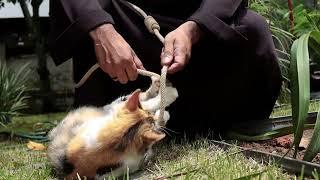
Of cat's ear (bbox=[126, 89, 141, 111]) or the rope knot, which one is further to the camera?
the rope knot

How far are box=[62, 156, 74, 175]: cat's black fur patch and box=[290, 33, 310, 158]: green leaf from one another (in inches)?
27.1

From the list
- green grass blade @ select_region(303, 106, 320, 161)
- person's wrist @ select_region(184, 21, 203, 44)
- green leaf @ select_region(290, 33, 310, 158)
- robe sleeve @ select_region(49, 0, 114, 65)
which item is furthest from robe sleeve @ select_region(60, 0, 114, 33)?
green grass blade @ select_region(303, 106, 320, 161)

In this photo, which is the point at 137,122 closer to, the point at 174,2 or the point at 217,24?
the point at 217,24

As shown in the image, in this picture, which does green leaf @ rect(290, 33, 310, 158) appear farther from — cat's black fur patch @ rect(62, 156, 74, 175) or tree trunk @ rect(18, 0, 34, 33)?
tree trunk @ rect(18, 0, 34, 33)

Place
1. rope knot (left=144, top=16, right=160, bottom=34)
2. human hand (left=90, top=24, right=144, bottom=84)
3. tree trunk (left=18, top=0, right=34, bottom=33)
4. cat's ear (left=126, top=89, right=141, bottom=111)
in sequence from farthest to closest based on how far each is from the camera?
tree trunk (left=18, top=0, right=34, bottom=33) → rope knot (left=144, top=16, right=160, bottom=34) → human hand (left=90, top=24, right=144, bottom=84) → cat's ear (left=126, top=89, right=141, bottom=111)

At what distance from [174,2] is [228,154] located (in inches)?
30.5

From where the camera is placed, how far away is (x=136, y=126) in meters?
1.61

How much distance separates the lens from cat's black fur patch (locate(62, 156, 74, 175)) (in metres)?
1.56

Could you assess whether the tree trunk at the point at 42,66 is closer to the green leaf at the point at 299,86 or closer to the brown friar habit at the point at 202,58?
Answer: the brown friar habit at the point at 202,58

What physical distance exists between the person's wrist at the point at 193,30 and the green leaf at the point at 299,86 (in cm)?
39

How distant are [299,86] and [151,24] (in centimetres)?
67

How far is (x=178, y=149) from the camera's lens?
2004mm

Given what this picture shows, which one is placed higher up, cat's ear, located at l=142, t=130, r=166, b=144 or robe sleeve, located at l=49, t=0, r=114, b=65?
robe sleeve, located at l=49, t=0, r=114, b=65

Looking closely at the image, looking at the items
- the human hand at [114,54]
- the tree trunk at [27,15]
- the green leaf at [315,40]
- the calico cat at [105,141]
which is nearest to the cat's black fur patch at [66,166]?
the calico cat at [105,141]
